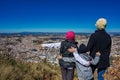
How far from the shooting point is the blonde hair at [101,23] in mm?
6328

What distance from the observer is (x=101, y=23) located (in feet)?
20.9

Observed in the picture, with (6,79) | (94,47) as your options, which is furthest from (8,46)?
(94,47)

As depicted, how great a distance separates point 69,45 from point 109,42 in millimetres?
1005

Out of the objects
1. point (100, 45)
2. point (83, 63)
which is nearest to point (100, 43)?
point (100, 45)

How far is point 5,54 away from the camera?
980 centimetres

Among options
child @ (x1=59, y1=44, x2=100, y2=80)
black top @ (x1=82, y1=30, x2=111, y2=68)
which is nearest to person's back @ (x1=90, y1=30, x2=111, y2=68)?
black top @ (x1=82, y1=30, x2=111, y2=68)

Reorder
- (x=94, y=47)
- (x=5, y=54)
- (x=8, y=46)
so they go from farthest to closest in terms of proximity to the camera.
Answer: (x=8, y=46) → (x=5, y=54) → (x=94, y=47)

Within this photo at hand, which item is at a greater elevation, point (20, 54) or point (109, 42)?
point (109, 42)

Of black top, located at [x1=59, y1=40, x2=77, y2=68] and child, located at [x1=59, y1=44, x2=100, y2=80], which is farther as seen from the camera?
black top, located at [x1=59, y1=40, x2=77, y2=68]

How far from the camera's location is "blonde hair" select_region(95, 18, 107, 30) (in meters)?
6.33

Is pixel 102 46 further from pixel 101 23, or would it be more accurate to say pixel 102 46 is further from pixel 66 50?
pixel 66 50

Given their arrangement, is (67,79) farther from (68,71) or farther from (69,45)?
(69,45)

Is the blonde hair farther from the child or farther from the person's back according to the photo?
the child

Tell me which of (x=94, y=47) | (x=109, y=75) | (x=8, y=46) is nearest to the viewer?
(x=94, y=47)
